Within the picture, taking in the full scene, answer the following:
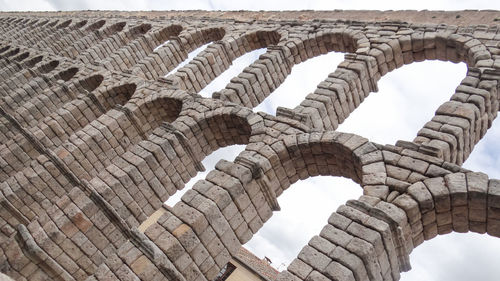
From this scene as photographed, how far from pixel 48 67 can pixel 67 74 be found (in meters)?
1.89

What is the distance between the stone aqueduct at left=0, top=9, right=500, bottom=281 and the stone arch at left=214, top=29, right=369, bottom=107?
0.14 ft

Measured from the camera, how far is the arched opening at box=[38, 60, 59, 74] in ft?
53.0

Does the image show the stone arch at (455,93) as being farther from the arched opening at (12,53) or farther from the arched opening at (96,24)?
the arched opening at (12,53)

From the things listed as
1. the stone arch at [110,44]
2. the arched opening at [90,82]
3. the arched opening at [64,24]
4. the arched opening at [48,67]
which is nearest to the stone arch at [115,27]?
the stone arch at [110,44]

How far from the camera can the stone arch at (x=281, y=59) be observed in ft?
34.7

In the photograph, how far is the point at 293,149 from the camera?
770cm

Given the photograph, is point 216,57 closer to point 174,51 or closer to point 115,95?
point 174,51

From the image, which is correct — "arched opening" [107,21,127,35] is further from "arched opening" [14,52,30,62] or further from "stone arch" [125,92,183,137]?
"stone arch" [125,92,183,137]

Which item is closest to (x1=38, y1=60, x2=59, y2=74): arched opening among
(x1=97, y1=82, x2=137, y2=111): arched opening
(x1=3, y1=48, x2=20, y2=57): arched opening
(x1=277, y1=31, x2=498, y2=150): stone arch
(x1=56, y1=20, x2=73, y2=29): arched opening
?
(x1=3, y1=48, x2=20, y2=57): arched opening

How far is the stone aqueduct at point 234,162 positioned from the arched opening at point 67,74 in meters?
0.51

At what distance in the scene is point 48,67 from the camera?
53.5 feet

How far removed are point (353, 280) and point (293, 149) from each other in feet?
9.76

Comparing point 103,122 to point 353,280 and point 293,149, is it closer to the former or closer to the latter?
point 293,149

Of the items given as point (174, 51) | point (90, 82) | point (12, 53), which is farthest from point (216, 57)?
point (12, 53)
